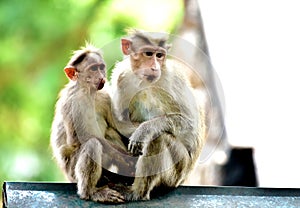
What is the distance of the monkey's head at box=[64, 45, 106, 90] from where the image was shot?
17.3ft

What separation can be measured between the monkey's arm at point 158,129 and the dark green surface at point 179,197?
0.34 m

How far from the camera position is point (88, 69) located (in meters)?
5.30

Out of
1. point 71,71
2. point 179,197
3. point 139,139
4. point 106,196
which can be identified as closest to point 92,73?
point 71,71

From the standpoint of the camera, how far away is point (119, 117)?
5.62m

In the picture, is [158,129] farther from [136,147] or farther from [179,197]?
[179,197]

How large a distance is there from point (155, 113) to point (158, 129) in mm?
201

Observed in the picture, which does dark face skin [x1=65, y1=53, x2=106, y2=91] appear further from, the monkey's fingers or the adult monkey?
the monkey's fingers

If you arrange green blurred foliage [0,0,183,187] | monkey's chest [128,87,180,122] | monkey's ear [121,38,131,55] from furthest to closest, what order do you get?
green blurred foliage [0,0,183,187] < monkey's chest [128,87,180,122] < monkey's ear [121,38,131,55]

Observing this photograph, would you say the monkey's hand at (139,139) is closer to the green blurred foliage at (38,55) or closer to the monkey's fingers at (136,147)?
the monkey's fingers at (136,147)

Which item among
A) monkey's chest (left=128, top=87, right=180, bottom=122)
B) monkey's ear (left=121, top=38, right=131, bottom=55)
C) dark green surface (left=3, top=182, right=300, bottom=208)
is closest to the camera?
dark green surface (left=3, top=182, right=300, bottom=208)

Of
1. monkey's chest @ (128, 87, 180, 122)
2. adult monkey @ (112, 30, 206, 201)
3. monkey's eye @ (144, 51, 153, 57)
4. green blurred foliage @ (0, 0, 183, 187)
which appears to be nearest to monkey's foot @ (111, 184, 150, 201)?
adult monkey @ (112, 30, 206, 201)

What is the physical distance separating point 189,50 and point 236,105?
168cm

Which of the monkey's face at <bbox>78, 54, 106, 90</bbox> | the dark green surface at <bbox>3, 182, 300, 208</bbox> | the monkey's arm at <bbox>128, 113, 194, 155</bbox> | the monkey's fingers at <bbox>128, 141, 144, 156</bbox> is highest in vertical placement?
the monkey's face at <bbox>78, 54, 106, 90</bbox>

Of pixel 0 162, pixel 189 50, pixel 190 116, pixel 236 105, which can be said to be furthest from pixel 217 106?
pixel 0 162
